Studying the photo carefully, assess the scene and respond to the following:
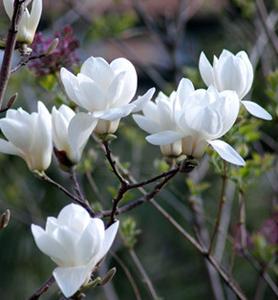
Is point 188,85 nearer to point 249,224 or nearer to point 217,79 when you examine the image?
point 217,79

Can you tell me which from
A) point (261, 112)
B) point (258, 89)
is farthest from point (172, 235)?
point (261, 112)

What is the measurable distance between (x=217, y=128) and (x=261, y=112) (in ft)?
0.30

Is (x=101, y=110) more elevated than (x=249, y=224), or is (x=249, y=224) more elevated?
(x=101, y=110)

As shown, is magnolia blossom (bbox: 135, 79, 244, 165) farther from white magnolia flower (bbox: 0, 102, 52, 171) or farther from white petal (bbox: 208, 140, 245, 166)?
white magnolia flower (bbox: 0, 102, 52, 171)

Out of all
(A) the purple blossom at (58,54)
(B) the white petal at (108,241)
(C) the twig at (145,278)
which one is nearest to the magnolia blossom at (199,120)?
(B) the white petal at (108,241)

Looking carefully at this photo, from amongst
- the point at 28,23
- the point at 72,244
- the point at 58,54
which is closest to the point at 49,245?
the point at 72,244

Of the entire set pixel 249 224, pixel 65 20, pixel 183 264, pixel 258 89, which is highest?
pixel 65 20

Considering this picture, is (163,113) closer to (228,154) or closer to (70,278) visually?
(228,154)

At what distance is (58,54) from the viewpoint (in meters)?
1.13

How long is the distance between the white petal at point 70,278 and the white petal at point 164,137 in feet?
0.53

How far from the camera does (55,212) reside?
275cm

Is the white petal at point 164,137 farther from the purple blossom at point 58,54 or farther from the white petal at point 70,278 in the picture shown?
the purple blossom at point 58,54

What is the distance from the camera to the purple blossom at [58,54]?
3.55 feet

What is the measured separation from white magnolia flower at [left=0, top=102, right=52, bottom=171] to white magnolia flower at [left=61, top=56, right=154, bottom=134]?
0.05 meters
